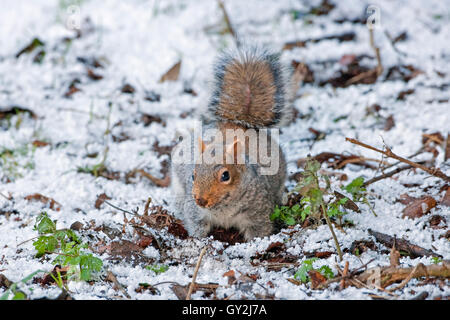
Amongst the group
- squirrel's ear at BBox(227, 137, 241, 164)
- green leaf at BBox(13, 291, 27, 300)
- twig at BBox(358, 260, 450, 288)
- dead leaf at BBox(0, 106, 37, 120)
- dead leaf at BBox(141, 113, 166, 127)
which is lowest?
green leaf at BBox(13, 291, 27, 300)

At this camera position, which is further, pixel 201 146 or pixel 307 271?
pixel 201 146

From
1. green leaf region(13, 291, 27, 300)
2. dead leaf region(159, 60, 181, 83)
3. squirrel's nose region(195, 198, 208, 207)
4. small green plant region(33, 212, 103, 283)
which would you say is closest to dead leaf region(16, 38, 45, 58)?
dead leaf region(159, 60, 181, 83)

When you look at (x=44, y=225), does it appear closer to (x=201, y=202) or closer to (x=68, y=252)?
(x=68, y=252)

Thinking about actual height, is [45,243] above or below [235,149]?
below

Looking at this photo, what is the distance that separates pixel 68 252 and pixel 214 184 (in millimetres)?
628

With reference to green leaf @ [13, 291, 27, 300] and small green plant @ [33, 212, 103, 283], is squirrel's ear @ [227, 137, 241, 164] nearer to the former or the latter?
small green plant @ [33, 212, 103, 283]

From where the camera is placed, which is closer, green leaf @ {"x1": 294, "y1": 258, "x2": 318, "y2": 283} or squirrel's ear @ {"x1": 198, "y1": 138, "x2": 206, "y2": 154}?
green leaf @ {"x1": 294, "y1": 258, "x2": 318, "y2": 283}

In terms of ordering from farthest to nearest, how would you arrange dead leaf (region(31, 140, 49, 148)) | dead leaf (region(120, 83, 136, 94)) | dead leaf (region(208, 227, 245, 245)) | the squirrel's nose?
dead leaf (region(120, 83, 136, 94)) < dead leaf (region(31, 140, 49, 148)) < dead leaf (region(208, 227, 245, 245)) < the squirrel's nose

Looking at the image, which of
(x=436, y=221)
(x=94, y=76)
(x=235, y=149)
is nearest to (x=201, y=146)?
(x=235, y=149)

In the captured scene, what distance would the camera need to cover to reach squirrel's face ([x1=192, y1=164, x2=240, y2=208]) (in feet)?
6.89

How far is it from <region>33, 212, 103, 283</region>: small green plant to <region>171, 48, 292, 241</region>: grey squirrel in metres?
0.50

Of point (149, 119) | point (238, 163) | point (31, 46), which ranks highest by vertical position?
point (31, 46)

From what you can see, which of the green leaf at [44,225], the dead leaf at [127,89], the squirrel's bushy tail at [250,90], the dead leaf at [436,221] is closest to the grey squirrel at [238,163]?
the squirrel's bushy tail at [250,90]

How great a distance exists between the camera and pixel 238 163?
2242 mm
